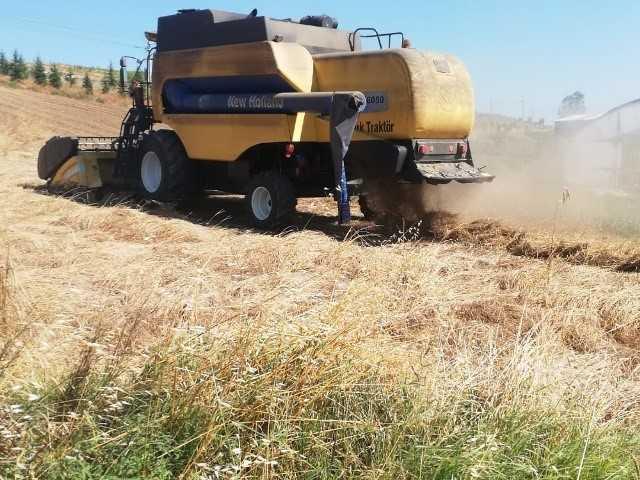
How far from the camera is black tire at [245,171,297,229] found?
898 centimetres

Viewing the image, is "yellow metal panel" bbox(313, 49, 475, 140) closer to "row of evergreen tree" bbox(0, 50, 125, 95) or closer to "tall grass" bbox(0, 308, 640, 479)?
"tall grass" bbox(0, 308, 640, 479)

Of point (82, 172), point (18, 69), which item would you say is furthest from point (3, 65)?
point (82, 172)

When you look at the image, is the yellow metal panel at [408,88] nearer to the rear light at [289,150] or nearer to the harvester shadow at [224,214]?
the rear light at [289,150]

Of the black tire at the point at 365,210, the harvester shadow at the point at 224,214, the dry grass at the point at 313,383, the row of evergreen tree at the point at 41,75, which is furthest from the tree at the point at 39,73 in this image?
the dry grass at the point at 313,383

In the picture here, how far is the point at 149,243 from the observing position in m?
7.86

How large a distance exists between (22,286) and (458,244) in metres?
4.73

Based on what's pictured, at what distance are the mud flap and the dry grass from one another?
2894 mm

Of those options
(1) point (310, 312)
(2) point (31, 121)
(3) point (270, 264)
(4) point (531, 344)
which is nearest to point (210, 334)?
(1) point (310, 312)

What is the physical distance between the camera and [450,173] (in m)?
8.65

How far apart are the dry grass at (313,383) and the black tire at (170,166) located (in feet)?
15.9

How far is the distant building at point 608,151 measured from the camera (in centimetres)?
1448

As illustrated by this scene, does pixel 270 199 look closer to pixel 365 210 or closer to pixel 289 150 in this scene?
pixel 289 150

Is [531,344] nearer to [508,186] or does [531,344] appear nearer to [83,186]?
[508,186]

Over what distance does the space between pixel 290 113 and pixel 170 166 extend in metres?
2.41
